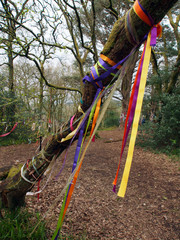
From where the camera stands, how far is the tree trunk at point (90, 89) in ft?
2.77

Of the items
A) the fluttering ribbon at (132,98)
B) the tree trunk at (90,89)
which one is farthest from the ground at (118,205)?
the tree trunk at (90,89)

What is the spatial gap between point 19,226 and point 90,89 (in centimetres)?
195

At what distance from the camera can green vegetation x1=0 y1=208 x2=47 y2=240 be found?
5.70 feet

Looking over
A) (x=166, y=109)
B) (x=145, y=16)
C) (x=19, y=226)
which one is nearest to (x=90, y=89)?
(x=145, y=16)

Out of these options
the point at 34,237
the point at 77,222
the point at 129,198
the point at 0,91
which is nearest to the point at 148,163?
the point at 129,198

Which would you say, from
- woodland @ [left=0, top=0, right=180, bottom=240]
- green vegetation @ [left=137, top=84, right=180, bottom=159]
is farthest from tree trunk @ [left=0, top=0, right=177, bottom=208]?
green vegetation @ [left=137, top=84, right=180, bottom=159]

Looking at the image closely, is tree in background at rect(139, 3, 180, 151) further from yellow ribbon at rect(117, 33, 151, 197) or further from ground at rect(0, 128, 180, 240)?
yellow ribbon at rect(117, 33, 151, 197)

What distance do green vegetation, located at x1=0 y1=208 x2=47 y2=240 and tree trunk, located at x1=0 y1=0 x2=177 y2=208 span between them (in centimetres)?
15

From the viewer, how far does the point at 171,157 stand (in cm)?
516

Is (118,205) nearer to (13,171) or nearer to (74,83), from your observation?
(13,171)

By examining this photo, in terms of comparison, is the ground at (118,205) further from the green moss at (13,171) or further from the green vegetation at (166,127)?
the green vegetation at (166,127)

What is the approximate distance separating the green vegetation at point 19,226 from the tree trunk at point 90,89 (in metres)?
0.15

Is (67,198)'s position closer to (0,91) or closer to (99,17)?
(0,91)

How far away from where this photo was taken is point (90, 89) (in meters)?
1.33
